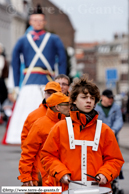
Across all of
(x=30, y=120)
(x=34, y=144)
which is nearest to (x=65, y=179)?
(x=34, y=144)

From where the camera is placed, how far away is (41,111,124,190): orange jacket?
4066mm

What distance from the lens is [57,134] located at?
4.12 metres

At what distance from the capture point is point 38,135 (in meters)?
5.07

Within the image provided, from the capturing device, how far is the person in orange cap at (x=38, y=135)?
16.2ft

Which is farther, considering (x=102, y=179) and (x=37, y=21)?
(x=37, y=21)

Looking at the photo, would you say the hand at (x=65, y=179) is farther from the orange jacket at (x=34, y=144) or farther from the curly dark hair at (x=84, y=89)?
the orange jacket at (x=34, y=144)

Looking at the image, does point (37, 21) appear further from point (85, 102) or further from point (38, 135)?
point (85, 102)

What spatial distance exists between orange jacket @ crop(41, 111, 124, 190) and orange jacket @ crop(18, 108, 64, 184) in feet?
2.73

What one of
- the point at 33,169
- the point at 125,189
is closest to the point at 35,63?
the point at 125,189

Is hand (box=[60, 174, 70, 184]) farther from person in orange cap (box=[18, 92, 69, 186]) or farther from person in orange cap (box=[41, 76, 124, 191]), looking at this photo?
person in orange cap (box=[18, 92, 69, 186])

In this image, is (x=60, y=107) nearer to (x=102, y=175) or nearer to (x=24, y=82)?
(x=102, y=175)

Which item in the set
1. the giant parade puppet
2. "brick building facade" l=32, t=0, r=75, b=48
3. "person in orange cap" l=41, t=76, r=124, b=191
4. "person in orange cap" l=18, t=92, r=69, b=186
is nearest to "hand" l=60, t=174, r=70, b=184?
"person in orange cap" l=41, t=76, r=124, b=191

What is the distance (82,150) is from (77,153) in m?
0.04

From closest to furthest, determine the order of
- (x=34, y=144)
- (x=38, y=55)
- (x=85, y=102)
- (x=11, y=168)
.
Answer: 1. (x=85, y=102)
2. (x=34, y=144)
3. (x=11, y=168)
4. (x=38, y=55)
